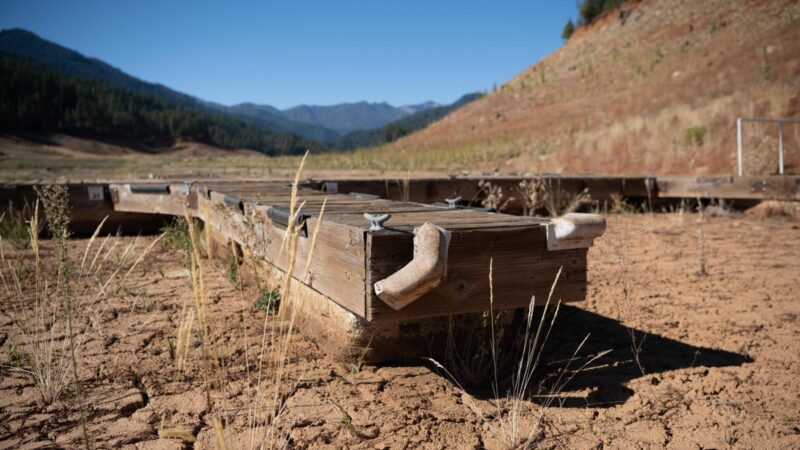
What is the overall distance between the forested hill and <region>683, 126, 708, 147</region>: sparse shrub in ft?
134

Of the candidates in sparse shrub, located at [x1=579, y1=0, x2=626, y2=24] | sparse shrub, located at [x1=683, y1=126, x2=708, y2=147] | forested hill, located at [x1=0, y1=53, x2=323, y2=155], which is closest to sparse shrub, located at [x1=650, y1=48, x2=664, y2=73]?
sparse shrub, located at [x1=579, y1=0, x2=626, y2=24]

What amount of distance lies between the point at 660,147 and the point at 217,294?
1057 cm

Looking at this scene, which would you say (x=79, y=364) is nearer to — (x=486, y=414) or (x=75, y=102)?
(x=486, y=414)

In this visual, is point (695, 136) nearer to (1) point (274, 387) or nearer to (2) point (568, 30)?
(1) point (274, 387)

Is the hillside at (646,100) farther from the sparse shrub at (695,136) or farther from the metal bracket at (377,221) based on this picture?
the metal bracket at (377,221)

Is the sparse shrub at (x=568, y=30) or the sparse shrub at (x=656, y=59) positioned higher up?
the sparse shrub at (x=568, y=30)

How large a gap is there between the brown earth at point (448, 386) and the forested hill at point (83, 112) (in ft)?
154

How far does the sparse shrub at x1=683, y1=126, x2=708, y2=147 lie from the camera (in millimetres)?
10805

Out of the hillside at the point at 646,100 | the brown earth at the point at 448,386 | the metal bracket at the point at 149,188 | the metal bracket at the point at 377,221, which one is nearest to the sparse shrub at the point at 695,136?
the hillside at the point at 646,100

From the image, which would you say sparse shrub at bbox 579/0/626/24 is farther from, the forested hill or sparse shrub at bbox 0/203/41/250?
sparse shrub at bbox 0/203/41/250

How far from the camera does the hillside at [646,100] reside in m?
11.0

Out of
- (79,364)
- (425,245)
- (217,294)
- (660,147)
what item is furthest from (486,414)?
(660,147)

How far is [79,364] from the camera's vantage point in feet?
8.01

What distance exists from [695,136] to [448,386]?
10534mm
